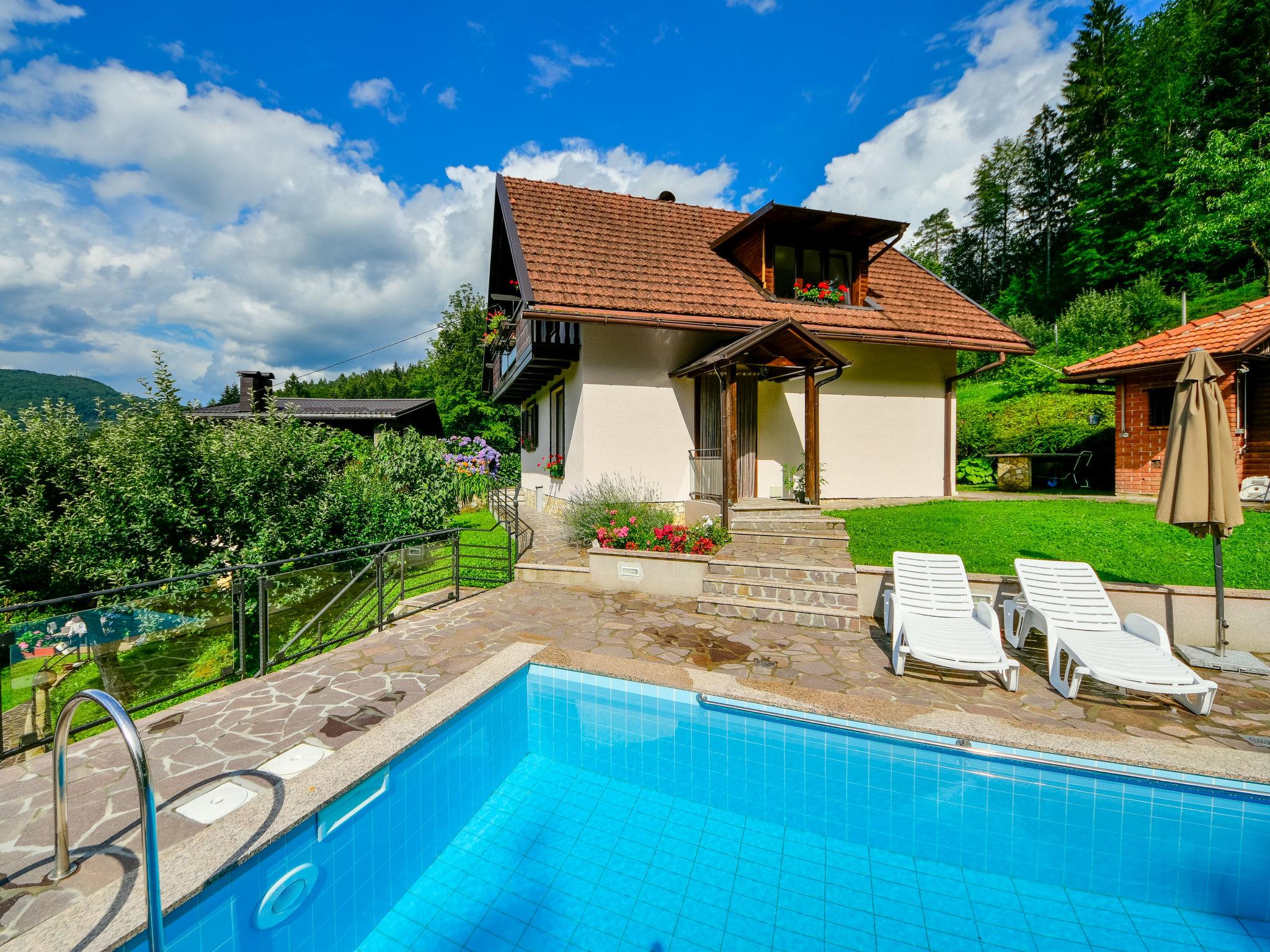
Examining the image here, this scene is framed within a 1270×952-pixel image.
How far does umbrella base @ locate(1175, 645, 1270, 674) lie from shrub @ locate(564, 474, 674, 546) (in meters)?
5.96

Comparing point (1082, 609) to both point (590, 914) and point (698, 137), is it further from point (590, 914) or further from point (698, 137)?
point (698, 137)

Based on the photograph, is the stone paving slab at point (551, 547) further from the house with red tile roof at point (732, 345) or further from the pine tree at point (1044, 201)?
the pine tree at point (1044, 201)

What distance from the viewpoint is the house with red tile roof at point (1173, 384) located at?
9.72m

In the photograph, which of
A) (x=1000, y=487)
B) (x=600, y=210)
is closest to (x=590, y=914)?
(x=600, y=210)

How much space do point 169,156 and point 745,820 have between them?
1753 centimetres

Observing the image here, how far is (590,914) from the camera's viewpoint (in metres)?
2.71

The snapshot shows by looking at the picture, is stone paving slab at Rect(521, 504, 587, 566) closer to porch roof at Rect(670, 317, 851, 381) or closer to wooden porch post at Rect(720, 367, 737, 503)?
Result: wooden porch post at Rect(720, 367, 737, 503)

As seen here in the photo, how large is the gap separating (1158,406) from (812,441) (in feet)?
27.7

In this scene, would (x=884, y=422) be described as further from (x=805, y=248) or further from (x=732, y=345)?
(x=732, y=345)

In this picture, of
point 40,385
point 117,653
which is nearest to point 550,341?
point 117,653

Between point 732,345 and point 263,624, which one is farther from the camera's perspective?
point 732,345

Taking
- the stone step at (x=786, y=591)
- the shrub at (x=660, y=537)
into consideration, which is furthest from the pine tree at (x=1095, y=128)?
the stone step at (x=786, y=591)

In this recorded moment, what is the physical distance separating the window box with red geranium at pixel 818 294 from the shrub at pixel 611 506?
18.0ft

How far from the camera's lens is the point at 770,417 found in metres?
10.5
